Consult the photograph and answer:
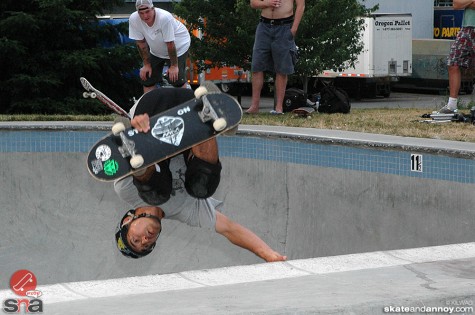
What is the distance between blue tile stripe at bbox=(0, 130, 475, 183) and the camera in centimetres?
862

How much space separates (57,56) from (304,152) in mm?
6470

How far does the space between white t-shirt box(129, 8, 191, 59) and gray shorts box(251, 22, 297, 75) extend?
3.86 ft

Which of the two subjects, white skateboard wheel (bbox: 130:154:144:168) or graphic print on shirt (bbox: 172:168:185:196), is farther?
graphic print on shirt (bbox: 172:168:185:196)

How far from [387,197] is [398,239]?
1.28 feet

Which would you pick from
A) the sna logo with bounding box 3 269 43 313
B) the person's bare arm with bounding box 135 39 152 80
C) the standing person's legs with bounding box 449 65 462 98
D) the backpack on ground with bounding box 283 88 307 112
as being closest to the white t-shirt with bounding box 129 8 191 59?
the person's bare arm with bounding box 135 39 152 80

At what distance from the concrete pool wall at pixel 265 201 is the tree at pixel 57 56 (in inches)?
151

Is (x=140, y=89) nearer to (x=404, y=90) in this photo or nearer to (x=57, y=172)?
(x=57, y=172)

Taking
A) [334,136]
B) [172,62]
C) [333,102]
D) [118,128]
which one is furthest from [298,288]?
[333,102]

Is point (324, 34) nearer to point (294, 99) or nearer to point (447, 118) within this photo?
point (294, 99)

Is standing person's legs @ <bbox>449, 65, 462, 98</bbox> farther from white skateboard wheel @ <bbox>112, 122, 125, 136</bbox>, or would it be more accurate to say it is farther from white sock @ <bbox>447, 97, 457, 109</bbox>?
white skateboard wheel @ <bbox>112, 122, 125, 136</bbox>

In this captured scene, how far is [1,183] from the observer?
11.0 meters

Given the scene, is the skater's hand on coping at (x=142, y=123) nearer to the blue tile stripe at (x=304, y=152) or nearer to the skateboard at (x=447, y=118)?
the blue tile stripe at (x=304, y=152)

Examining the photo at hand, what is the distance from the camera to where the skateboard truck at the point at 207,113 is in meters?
6.68

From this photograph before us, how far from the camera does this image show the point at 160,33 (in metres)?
11.1
